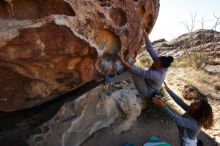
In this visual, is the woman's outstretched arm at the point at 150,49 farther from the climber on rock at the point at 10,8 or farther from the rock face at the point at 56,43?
the climber on rock at the point at 10,8

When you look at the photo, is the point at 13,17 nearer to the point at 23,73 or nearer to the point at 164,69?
the point at 23,73

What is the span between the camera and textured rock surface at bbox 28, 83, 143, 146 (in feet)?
14.0

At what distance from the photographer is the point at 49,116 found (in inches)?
173

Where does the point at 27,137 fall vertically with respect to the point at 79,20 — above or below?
below

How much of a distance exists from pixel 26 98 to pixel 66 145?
2.65ft

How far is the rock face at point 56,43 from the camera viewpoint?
10.8 ft

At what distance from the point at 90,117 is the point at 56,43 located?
1470 millimetres

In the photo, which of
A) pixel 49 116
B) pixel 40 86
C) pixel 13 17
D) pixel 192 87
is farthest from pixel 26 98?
pixel 192 87

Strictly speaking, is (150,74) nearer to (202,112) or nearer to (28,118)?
(202,112)

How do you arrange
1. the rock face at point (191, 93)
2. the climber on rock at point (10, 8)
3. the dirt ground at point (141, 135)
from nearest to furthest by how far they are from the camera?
the climber on rock at point (10, 8), the dirt ground at point (141, 135), the rock face at point (191, 93)

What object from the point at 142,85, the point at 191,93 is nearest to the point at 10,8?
the point at 142,85

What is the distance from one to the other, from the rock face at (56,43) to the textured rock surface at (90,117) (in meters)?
0.33

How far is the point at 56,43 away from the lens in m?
3.44

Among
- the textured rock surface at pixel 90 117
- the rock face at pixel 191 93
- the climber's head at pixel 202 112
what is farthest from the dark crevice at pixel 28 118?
the rock face at pixel 191 93
